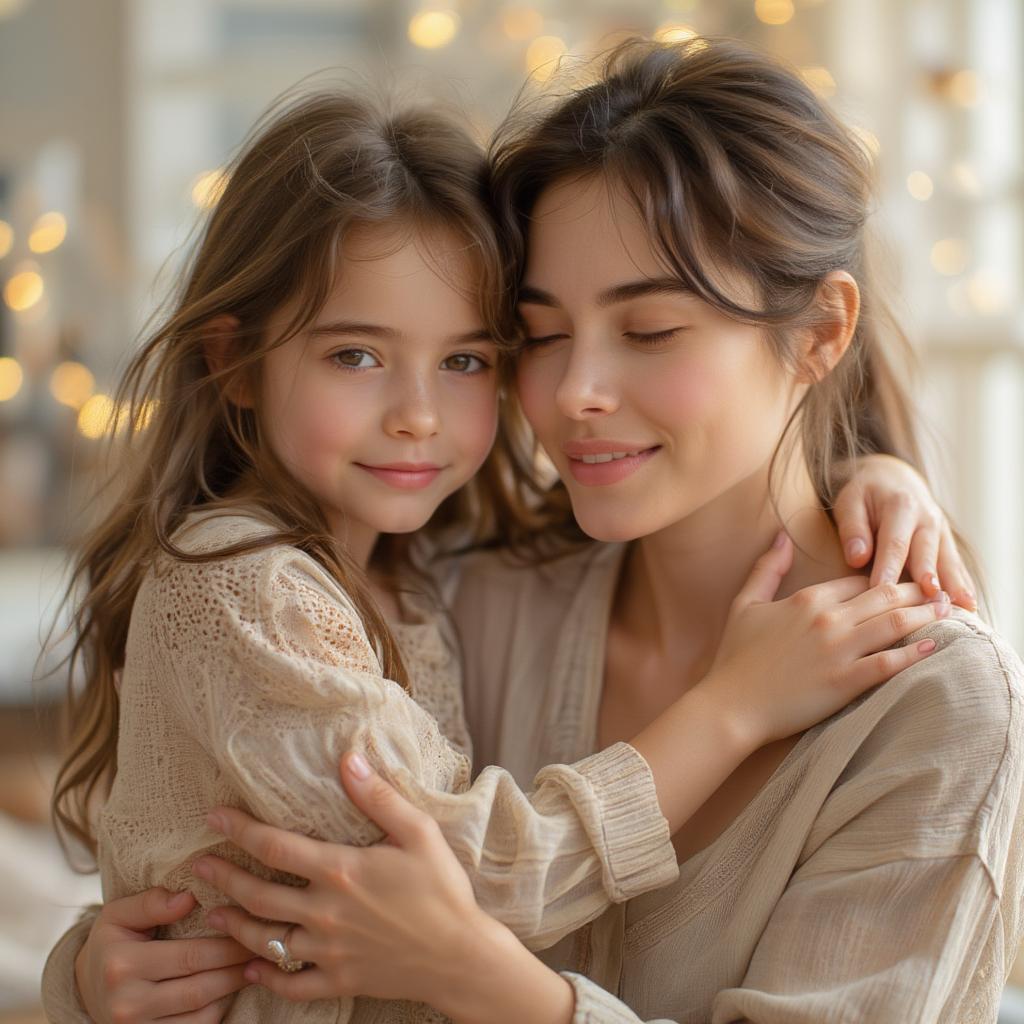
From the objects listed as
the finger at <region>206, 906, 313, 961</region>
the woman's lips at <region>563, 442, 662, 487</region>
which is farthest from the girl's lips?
the finger at <region>206, 906, 313, 961</region>

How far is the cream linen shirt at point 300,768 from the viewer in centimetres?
122

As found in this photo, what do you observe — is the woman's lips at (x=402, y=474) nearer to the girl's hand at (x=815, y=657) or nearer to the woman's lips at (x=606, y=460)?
the woman's lips at (x=606, y=460)

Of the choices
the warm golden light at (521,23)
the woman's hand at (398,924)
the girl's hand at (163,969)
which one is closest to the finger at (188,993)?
the girl's hand at (163,969)

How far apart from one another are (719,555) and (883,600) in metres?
0.28

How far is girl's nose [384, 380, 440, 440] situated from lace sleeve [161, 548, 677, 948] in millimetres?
Result: 233

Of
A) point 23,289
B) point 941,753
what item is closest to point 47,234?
point 23,289

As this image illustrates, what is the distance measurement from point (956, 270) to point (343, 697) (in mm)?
2412

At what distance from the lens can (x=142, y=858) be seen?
4.43 feet

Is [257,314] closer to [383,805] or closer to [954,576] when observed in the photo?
[383,805]

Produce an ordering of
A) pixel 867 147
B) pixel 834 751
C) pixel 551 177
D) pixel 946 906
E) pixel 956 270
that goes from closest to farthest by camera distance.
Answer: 1. pixel 946 906
2. pixel 834 751
3. pixel 551 177
4. pixel 867 147
5. pixel 956 270

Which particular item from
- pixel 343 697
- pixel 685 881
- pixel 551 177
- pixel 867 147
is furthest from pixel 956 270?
pixel 343 697

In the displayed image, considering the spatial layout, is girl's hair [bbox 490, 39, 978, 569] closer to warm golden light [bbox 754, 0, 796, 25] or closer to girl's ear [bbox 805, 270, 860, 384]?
girl's ear [bbox 805, 270, 860, 384]

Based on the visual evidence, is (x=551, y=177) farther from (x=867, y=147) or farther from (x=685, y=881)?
(x=685, y=881)

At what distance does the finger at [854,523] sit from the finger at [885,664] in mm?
165
